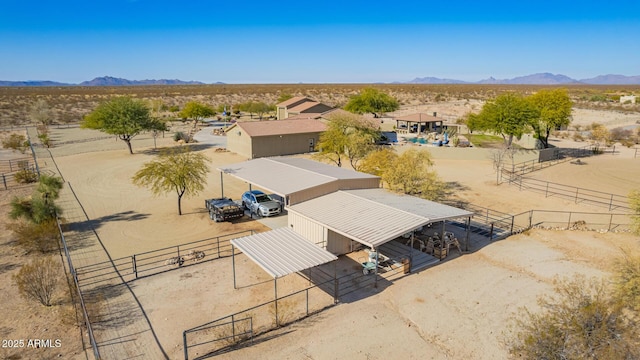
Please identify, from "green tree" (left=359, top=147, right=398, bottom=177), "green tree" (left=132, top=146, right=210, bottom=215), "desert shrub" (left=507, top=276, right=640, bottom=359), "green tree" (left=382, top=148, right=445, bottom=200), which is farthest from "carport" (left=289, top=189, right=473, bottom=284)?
"green tree" (left=132, top=146, right=210, bottom=215)

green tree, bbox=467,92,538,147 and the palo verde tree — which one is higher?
green tree, bbox=467,92,538,147

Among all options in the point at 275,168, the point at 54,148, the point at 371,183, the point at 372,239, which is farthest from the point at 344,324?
the point at 54,148

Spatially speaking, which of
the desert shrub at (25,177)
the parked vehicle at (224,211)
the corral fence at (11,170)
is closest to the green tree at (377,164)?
the parked vehicle at (224,211)

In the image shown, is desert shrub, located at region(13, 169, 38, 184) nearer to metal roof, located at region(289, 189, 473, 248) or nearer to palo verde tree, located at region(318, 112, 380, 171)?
palo verde tree, located at region(318, 112, 380, 171)

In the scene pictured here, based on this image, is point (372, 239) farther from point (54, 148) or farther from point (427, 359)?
point (54, 148)

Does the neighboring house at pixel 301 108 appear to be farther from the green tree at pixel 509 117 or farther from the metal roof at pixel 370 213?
the metal roof at pixel 370 213

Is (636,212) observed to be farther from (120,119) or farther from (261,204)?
(120,119)
